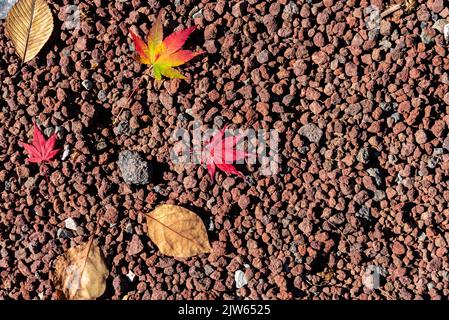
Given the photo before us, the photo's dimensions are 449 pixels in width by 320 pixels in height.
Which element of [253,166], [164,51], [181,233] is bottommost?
[181,233]

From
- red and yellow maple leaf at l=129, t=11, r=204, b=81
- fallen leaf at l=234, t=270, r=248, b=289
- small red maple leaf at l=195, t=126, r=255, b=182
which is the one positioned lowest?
fallen leaf at l=234, t=270, r=248, b=289

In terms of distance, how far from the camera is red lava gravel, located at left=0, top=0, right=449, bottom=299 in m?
2.12

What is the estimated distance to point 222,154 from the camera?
2.15 m

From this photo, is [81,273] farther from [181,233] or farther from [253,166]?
[253,166]

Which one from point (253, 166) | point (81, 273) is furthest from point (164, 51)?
point (81, 273)

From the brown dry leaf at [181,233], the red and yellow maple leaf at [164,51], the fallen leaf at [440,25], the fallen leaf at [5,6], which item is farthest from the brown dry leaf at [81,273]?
the fallen leaf at [440,25]

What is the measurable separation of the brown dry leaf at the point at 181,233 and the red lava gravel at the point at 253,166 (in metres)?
0.04

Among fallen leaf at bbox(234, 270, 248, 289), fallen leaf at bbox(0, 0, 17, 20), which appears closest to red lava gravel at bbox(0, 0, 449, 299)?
fallen leaf at bbox(234, 270, 248, 289)

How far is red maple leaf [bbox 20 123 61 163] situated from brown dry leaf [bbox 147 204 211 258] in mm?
512

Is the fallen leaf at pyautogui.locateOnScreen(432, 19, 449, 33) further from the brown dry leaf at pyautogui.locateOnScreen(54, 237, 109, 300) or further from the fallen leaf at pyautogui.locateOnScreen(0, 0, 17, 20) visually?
the fallen leaf at pyautogui.locateOnScreen(0, 0, 17, 20)

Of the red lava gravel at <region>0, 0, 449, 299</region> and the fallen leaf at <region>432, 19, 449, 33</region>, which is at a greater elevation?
the fallen leaf at <region>432, 19, 449, 33</region>

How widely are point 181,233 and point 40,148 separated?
2.20ft

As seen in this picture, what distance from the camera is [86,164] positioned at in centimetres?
219

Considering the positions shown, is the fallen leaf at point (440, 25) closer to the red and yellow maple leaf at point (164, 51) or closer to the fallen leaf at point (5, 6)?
the red and yellow maple leaf at point (164, 51)
